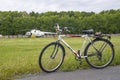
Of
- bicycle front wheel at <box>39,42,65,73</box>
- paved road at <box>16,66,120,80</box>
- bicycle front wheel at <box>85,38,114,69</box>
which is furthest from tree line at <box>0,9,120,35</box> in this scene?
paved road at <box>16,66,120,80</box>

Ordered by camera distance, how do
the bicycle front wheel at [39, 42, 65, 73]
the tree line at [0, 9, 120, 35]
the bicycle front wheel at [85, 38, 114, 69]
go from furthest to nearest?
the tree line at [0, 9, 120, 35]
the bicycle front wheel at [85, 38, 114, 69]
the bicycle front wheel at [39, 42, 65, 73]

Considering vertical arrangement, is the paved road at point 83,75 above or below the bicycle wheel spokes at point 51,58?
below

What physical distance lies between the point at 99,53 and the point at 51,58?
46.9 inches

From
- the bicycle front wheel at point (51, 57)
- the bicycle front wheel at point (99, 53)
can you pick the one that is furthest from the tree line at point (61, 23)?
the bicycle front wheel at point (51, 57)

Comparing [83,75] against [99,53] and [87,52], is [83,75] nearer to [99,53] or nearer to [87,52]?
[87,52]

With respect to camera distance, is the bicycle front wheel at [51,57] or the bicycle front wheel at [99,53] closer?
the bicycle front wheel at [51,57]

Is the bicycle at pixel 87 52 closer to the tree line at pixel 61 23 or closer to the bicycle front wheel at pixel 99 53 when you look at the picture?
the bicycle front wheel at pixel 99 53

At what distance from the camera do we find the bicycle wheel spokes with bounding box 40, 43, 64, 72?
22.4 feet

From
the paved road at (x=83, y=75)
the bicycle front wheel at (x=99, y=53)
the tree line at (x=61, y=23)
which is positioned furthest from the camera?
the tree line at (x=61, y=23)

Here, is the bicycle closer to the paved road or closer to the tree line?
the paved road

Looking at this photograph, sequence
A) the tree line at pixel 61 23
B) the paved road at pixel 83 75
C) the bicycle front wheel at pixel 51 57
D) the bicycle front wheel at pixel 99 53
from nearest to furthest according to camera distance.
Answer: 1. the paved road at pixel 83 75
2. the bicycle front wheel at pixel 51 57
3. the bicycle front wheel at pixel 99 53
4. the tree line at pixel 61 23

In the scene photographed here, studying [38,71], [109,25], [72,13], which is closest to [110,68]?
[38,71]

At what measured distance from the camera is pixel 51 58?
23.1 feet

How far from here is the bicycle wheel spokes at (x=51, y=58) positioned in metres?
6.84
